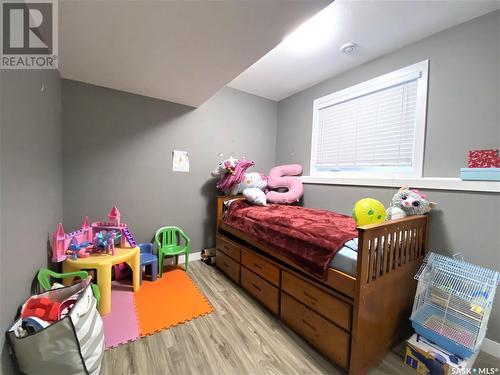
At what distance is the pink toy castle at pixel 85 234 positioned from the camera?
1.59 meters

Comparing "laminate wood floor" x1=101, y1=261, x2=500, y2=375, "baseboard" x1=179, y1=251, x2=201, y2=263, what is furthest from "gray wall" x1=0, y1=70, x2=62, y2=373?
"baseboard" x1=179, y1=251, x2=201, y2=263

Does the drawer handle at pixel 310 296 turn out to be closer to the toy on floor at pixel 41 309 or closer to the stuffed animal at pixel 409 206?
the stuffed animal at pixel 409 206

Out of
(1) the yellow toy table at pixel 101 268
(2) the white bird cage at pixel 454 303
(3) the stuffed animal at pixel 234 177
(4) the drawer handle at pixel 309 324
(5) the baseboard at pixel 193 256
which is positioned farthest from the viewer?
(5) the baseboard at pixel 193 256

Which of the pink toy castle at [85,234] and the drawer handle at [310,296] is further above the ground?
the pink toy castle at [85,234]

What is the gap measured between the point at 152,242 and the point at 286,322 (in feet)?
5.88

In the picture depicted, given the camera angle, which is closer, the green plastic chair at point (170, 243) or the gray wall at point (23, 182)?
the gray wall at point (23, 182)

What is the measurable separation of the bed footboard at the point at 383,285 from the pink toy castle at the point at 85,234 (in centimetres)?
200

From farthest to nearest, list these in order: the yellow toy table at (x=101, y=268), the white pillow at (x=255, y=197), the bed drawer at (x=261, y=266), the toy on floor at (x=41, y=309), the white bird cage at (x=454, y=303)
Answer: the white pillow at (x=255, y=197) < the bed drawer at (x=261, y=266) < the yellow toy table at (x=101, y=268) < the white bird cage at (x=454, y=303) < the toy on floor at (x=41, y=309)

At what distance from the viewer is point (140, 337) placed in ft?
4.72

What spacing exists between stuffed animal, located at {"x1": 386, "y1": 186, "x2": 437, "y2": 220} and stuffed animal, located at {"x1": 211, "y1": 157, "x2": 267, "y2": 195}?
5.27 feet

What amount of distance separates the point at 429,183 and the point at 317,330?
4.91 feet

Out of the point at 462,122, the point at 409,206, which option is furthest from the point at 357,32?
the point at 409,206

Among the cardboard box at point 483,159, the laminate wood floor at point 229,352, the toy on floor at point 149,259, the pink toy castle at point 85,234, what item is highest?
the cardboard box at point 483,159

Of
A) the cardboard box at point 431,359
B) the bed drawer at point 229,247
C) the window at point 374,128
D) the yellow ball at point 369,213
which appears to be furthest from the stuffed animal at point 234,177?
the cardboard box at point 431,359
